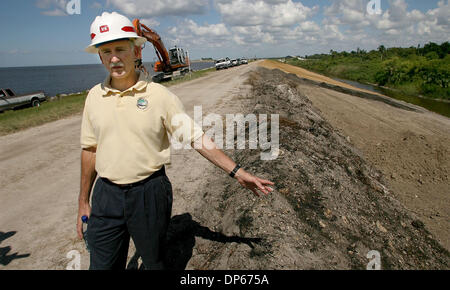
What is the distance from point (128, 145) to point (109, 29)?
2.49 ft

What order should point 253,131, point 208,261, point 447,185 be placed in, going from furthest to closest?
point 447,185 < point 253,131 < point 208,261

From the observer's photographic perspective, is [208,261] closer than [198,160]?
Yes

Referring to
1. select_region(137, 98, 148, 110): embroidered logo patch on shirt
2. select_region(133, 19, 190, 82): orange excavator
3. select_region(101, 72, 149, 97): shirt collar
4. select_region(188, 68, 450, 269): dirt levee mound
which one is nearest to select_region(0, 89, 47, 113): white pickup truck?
select_region(133, 19, 190, 82): orange excavator

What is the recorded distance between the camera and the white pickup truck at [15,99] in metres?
17.0

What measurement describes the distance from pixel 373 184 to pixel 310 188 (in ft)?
10.1

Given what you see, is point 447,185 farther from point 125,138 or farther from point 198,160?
point 125,138

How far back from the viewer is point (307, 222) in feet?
12.0

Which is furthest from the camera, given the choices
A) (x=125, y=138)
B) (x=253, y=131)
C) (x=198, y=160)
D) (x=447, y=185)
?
(x=447, y=185)

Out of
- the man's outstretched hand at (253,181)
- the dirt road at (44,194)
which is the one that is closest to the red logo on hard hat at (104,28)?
the man's outstretched hand at (253,181)

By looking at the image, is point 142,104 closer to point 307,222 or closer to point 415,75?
point 307,222

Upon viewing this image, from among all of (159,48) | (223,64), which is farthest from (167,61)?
(223,64)

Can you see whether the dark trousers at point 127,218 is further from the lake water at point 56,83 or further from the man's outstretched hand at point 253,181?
the lake water at point 56,83

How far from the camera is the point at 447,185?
857 centimetres
